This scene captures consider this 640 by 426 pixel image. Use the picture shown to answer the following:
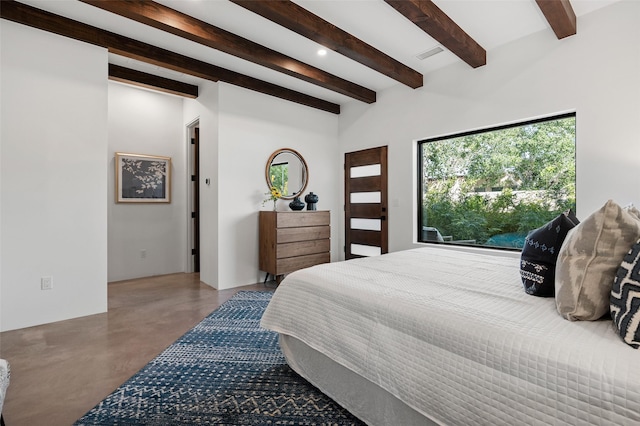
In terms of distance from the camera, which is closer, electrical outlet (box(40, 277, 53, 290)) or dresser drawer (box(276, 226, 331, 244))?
electrical outlet (box(40, 277, 53, 290))

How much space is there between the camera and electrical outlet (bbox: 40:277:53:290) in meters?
2.82

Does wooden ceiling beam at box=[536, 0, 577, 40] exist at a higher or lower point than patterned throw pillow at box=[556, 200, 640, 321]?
higher

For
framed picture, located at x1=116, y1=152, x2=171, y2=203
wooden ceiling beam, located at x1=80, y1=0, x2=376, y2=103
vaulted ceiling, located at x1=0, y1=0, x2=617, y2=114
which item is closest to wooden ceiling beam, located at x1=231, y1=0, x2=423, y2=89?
vaulted ceiling, located at x1=0, y1=0, x2=617, y2=114

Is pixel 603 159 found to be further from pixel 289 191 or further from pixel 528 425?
pixel 289 191

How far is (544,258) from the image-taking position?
142cm

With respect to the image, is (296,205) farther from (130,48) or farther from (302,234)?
(130,48)

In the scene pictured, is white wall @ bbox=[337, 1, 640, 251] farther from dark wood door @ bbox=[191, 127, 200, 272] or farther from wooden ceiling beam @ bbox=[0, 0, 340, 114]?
dark wood door @ bbox=[191, 127, 200, 272]

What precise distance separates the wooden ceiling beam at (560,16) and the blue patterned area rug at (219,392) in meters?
3.18

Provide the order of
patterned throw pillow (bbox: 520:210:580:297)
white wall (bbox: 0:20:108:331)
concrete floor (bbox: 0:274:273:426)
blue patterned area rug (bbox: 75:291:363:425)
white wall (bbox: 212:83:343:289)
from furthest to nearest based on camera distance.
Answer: white wall (bbox: 212:83:343:289) → white wall (bbox: 0:20:108:331) → concrete floor (bbox: 0:274:273:426) → blue patterned area rug (bbox: 75:291:363:425) → patterned throw pillow (bbox: 520:210:580:297)

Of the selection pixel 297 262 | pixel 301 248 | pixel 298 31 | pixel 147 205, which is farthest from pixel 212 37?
pixel 147 205

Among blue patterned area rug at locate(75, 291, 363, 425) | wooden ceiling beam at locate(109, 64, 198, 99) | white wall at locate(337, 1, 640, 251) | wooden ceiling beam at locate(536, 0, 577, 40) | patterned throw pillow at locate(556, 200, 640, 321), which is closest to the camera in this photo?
patterned throw pillow at locate(556, 200, 640, 321)

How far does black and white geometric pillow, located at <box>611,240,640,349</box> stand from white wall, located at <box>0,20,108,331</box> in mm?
3776

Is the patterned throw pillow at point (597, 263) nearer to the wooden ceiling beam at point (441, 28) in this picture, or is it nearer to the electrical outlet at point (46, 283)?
the wooden ceiling beam at point (441, 28)

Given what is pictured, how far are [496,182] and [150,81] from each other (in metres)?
4.36
